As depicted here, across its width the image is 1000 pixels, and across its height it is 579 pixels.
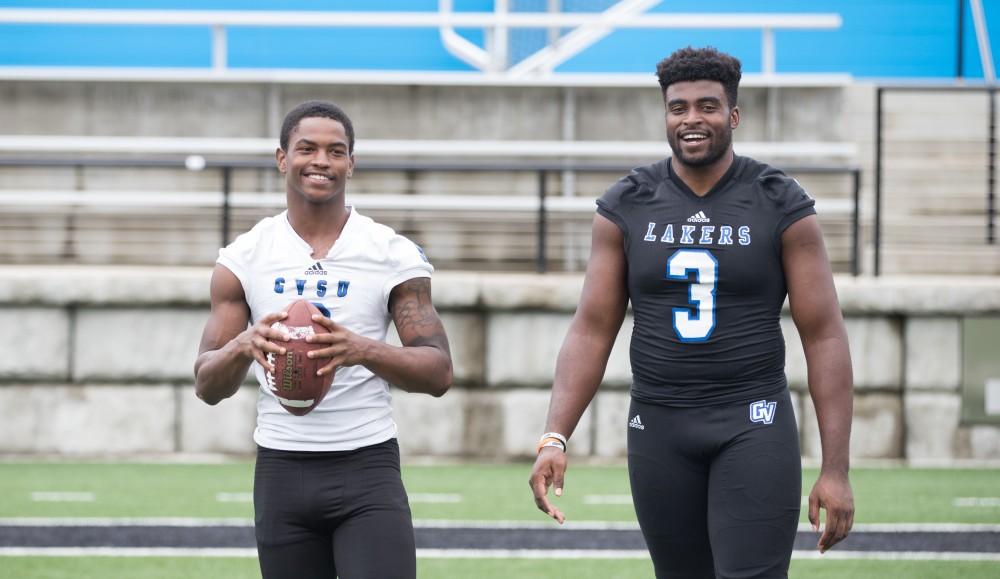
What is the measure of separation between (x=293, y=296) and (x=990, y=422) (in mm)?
8466

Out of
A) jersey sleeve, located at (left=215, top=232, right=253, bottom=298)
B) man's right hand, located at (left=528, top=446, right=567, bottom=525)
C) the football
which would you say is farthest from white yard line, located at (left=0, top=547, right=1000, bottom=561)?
the football

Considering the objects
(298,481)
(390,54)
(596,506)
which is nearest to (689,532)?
(298,481)

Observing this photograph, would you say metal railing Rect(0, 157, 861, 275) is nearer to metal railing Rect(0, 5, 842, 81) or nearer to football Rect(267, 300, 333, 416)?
metal railing Rect(0, 5, 842, 81)

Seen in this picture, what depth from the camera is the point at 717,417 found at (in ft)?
14.7

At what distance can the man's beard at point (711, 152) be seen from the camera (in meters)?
4.50

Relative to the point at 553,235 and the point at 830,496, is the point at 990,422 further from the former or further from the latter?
the point at 830,496

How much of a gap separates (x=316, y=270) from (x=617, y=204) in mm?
983

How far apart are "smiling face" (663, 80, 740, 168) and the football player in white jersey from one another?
876 mm

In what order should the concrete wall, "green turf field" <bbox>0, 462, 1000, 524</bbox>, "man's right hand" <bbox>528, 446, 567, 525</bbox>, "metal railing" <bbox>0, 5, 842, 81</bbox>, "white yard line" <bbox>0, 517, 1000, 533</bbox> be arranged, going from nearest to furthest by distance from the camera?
"man's right hand" <bbox>528, 446, 567, 525</bbox> → "white yard line" <bbox>0, 517, 1000, 533</bbox> → "green turf field" <bbox>0, 462, 1000, 524</bbox> → the concrete wall → "metal railing" <bbox>0, 5, 842, 81</bbox>

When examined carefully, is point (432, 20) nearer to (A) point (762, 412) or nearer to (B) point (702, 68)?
(B) point (702, 68)

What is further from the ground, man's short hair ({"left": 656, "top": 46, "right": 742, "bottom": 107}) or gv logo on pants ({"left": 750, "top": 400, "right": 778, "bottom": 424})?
man's short hair ({"left": 656, "top": 46, "right": 742, "bottom": 107})

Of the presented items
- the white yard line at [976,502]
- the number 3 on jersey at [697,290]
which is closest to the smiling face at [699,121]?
the number 3 on jersey at [697,290]

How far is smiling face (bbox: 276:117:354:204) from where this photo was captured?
433cm

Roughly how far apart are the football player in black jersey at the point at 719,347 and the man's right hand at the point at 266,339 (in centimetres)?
98
